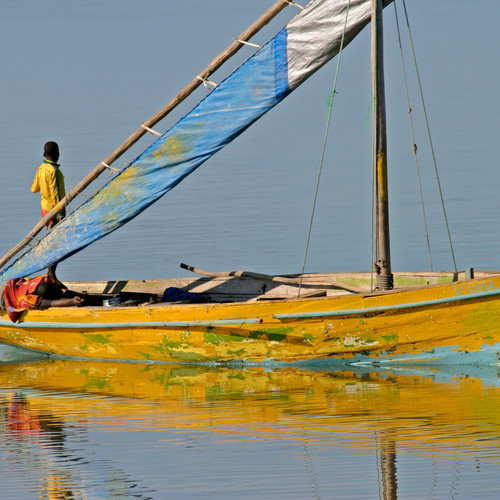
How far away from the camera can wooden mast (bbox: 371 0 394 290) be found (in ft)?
36.9

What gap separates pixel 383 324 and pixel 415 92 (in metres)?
26.0

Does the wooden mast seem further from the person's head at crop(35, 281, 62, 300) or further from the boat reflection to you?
the person's head at crop(35, 281, 62, 300)

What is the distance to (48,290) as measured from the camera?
43.1 feet

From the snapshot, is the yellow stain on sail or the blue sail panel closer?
the blue sail panel

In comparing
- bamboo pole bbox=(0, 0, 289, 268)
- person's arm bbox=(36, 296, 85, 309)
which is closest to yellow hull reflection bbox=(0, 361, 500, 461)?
person's arm bbox=(36, 296, 85, 309)

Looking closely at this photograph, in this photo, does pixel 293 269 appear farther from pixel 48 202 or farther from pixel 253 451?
pixel 253 451

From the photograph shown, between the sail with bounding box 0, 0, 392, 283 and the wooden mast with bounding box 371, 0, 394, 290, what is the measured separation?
1.21 feet

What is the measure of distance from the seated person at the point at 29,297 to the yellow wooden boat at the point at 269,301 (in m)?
0.15

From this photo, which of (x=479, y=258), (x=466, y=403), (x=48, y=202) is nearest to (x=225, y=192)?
(x=479, y=258)

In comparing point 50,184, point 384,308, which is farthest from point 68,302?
point 384,308

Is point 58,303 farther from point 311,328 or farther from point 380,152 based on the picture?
point 380,152

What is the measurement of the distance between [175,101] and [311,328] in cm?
299

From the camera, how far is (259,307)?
11.5 m

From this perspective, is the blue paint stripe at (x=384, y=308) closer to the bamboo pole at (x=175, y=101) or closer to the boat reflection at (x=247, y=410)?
the boat reflection at (x=247, y=410)
